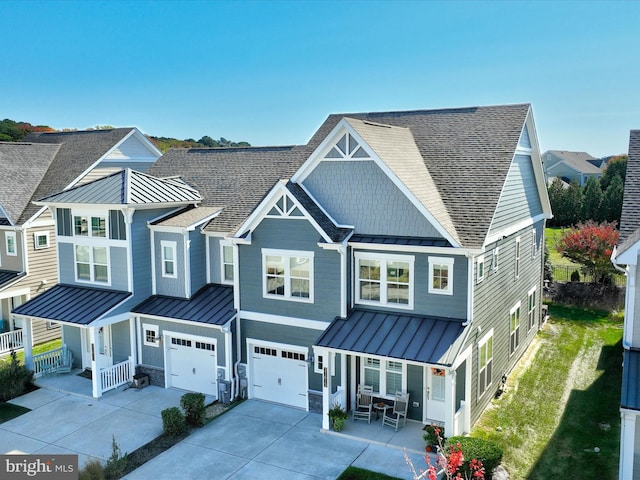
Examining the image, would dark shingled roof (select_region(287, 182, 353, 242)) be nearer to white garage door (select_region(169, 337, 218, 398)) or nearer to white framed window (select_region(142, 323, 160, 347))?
white garage door (select_region(169, 337, 218, 398))

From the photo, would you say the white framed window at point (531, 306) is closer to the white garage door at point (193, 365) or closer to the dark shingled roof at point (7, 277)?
the white garage door at point (193, 365)

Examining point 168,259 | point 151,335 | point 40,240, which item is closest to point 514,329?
point 168,259

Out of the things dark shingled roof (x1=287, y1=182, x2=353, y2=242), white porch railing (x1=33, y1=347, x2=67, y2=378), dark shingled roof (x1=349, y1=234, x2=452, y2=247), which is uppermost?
dark shingled roof (x1=287, y1=182, x2=353, y2=242)

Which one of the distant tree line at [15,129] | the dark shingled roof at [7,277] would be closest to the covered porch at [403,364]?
the dark shingled roof at [7,277]

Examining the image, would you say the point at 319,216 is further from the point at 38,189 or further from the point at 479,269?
the point at 38,189

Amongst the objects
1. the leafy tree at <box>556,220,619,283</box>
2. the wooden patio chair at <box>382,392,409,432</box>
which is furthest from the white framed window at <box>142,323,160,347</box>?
the leafy tree at <box>556,220,619,283</box>

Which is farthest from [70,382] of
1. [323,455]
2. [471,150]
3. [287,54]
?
[287,54]

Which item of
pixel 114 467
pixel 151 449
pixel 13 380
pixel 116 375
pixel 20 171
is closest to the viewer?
pixel 114 467
